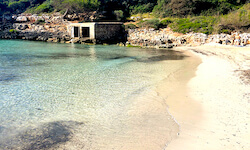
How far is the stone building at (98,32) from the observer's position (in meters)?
33.1

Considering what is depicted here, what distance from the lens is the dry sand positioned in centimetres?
508

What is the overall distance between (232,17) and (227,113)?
82.9ft

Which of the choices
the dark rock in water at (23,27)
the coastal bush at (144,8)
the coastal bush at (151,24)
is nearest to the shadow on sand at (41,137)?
the coastal bush at (151,24)

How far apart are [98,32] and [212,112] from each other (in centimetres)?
2850

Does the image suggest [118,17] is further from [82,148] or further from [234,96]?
[82,148]

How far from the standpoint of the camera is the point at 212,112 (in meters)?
6.88

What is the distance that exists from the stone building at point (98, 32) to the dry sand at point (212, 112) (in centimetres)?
2385

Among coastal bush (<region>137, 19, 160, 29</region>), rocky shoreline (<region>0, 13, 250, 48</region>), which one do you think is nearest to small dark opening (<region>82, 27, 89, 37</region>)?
rocky shoreline (<region>0, 13, 250, 48</region>)

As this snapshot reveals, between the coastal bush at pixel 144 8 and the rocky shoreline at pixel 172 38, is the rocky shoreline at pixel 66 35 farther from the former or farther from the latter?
the coastal bush at pixel 144 8

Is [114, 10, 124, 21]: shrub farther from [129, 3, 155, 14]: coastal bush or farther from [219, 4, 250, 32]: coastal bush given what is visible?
[219, 4, 250, 32]: coastal bush

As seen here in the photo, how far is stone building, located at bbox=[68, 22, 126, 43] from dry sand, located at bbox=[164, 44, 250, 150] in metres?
23.8

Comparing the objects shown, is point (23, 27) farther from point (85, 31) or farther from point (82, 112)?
point (82, 112)

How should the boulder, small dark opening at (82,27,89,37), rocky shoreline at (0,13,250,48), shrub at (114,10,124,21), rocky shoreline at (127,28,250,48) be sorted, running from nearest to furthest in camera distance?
rocky shoreline at (127,28,250,48) → rocky shoreline at (0,13,250,48) → small dark opening at (82,27,89,37) → shrub at (114,10,124,21) → the boulder

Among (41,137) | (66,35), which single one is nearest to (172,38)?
(66,35)
